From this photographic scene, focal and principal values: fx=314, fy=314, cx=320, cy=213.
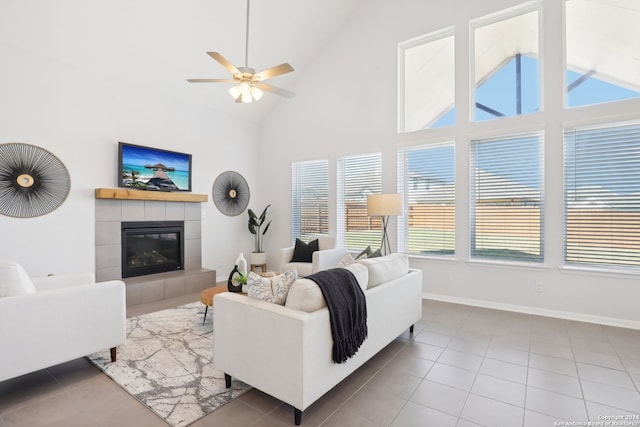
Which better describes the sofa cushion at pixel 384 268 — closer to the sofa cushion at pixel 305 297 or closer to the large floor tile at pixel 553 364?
the sofa cushion at pixel 305 297

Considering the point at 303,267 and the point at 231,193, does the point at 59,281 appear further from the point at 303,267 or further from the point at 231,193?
the point at 231,193

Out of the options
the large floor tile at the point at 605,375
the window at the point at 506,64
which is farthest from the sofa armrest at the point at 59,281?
the window at the point at 506,64

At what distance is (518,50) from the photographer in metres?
4.28

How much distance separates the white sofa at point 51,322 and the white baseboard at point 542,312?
405cm

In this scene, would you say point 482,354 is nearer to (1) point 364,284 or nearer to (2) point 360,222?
(1) point 364,284

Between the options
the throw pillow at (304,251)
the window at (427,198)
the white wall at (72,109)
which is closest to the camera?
the white wall at (72,109)

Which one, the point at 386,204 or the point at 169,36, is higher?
the point at 169,36

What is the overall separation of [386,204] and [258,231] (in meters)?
3.30

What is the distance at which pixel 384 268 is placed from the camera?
112 inches

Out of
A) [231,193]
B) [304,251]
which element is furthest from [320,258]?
[231,193]

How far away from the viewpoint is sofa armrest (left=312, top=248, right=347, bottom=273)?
15.5ft

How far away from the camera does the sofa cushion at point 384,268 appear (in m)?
2.71

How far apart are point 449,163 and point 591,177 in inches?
64.5

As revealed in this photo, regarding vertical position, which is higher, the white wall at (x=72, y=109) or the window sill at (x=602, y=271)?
the white wall at (x=72, y=109)
